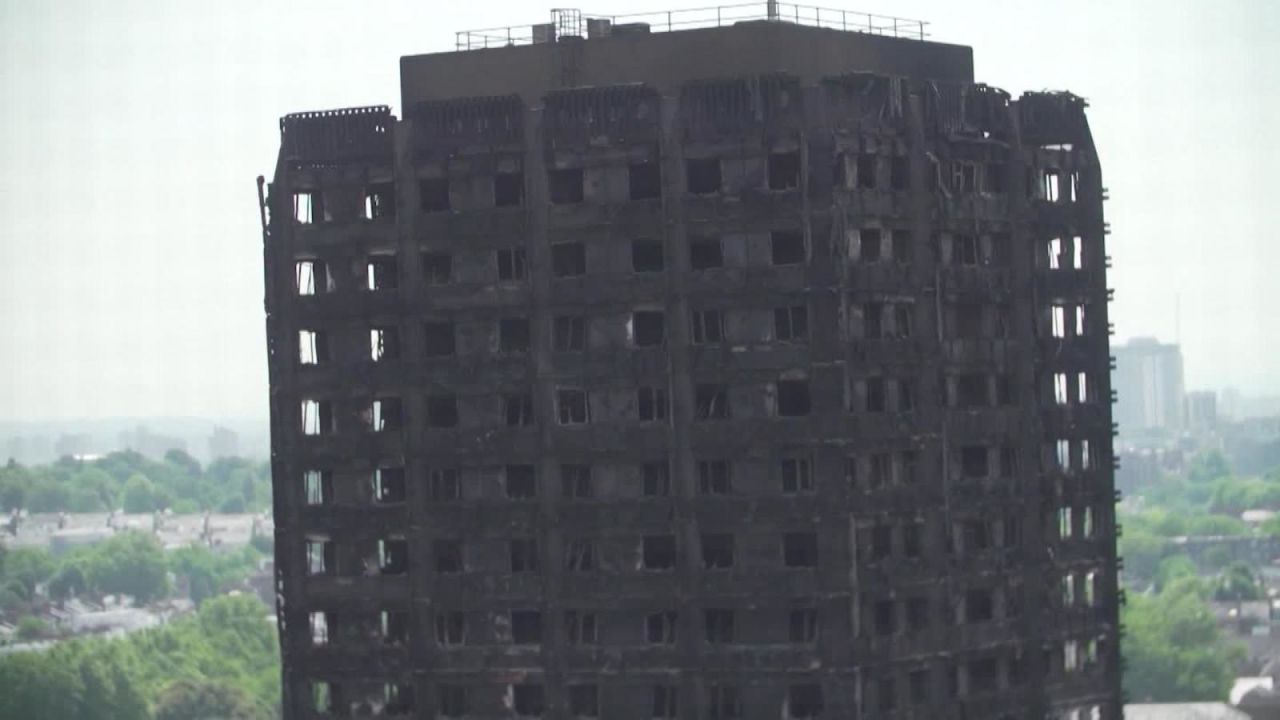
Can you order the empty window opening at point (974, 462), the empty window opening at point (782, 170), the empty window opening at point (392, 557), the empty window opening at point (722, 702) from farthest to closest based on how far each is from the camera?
the empty window opening at point (392, 557)
the empty window opening at point (974, 462)
the empty window opening at point (722, 702)
the empty window opening at point (782, 170)

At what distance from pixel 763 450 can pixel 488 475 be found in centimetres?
1230

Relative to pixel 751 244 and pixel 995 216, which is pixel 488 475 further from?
pixel 995 216

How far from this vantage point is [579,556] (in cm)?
12350

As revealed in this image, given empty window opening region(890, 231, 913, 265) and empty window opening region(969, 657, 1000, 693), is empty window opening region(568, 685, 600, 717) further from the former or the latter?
empty window opening region(890, 231, 913, 265)

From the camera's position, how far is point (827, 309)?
119 meters

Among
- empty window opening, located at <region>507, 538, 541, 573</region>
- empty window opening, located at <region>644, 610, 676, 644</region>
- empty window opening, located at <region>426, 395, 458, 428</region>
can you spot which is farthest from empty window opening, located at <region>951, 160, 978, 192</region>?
empty window opening, located at <region>507, 538, 541, 573</region>

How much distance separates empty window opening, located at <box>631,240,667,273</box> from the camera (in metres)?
122

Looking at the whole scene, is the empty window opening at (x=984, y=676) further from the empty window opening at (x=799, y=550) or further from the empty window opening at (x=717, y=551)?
the empty window opening at (x=717, y=551)

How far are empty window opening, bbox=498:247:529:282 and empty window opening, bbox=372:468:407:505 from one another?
31.1 feet

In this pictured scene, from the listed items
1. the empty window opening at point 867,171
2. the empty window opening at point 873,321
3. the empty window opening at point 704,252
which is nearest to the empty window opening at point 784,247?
the empty window opening at point 704,252

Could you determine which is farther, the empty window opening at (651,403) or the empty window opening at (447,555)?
the empty window opening at (447,555)

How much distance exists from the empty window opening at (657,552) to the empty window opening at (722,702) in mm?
5282

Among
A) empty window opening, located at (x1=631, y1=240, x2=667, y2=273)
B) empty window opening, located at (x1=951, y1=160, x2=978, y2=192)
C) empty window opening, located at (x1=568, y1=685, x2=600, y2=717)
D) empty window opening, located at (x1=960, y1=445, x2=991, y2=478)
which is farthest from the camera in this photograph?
empty window opening, located at (x1=960, y1=445, x2=991, y2=478)

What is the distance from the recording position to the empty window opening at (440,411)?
127m
